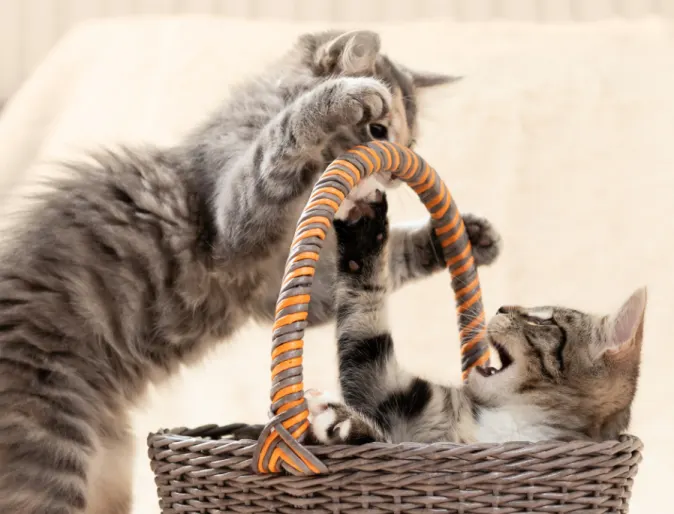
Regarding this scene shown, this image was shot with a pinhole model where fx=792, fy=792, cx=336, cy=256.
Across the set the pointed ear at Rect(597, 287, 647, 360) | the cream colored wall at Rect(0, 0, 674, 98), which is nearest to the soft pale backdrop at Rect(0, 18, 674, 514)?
the cream colored wall at Rect(0, 0, 674, 98)

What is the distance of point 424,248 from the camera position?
147 cm

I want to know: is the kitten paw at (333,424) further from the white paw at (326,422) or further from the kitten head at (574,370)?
the kitten head at (574,370)

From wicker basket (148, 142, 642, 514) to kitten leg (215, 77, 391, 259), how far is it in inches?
9.0

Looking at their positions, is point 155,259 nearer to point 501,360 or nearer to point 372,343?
point 372,343

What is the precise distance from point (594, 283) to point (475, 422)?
1045 millimetres

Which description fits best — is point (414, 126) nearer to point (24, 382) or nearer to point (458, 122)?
point (458, 122)

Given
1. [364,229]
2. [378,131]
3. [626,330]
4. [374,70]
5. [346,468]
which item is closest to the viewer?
[346,468]

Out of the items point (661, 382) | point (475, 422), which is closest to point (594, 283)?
point (661, 382)

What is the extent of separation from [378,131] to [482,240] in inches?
10.8

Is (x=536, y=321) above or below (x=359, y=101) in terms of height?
below

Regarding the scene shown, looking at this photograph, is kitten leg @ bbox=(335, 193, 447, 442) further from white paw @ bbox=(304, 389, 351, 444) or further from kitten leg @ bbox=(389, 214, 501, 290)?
kitten leg @ bbox=(389, 214, 501, 290)

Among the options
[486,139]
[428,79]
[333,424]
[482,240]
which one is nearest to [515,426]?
[333,424]

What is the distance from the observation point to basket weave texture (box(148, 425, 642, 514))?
854mm

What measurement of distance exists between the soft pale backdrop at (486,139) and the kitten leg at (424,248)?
0.51 metres
